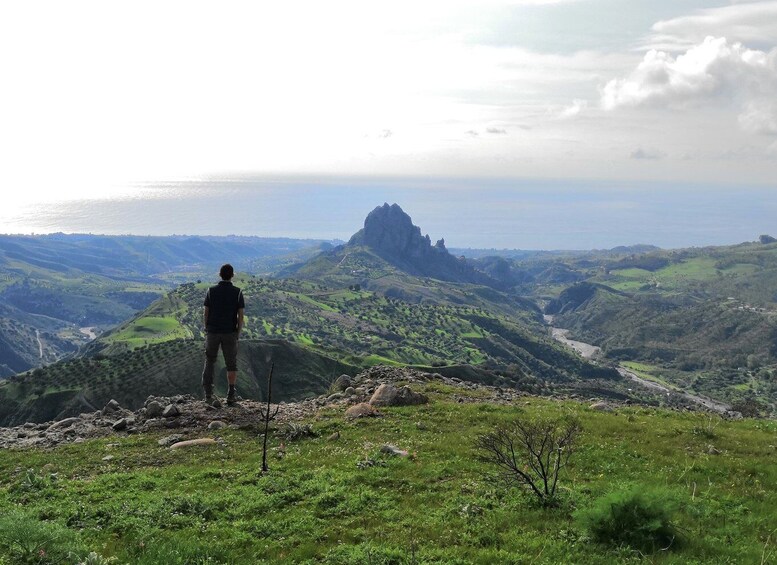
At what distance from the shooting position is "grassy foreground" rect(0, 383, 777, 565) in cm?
1027

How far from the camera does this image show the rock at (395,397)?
1003 inches

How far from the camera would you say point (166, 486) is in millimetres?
14977

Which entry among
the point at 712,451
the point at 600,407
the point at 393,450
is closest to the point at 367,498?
the point at 393,450

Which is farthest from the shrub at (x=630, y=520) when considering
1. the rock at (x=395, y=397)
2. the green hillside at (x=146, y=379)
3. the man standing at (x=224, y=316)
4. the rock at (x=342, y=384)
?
the green hillside at (x=146, y=379)

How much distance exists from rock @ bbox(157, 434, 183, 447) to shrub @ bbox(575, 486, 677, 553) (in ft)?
52.1

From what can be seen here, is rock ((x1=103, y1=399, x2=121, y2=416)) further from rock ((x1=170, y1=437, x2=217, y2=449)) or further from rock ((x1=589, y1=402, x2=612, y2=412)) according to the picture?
rock ((x1=589, y1=402, x2=612, y2=412))

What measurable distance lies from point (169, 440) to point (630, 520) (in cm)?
1689

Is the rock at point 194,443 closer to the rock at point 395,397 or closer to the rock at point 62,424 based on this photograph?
the rock at point 62,424

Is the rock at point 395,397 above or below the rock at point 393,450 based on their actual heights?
below

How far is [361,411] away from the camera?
23.6 meters

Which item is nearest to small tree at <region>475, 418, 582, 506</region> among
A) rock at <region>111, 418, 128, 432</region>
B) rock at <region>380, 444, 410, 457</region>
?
rock at <region>380, 444, 410, 457</region>

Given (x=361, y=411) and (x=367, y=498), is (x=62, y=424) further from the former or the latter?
(x=367, y=498)

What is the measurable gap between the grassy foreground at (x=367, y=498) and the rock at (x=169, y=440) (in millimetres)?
516

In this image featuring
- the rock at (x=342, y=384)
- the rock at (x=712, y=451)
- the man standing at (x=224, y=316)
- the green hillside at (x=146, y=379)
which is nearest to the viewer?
the rock at (x=712, y=451)
